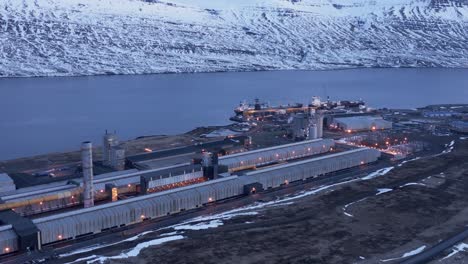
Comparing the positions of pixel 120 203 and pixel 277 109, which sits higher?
pixel 277 109

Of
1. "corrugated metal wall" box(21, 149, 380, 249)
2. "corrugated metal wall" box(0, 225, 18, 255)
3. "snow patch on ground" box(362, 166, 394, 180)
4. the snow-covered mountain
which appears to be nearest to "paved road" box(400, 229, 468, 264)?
"snow patch on ground" box(362, 166, 394, 180)

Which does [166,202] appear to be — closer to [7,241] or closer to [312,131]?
[7,241]

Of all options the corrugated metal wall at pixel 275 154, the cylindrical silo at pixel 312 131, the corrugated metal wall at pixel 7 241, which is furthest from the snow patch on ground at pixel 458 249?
the cylindrical silo at pixel 312 131

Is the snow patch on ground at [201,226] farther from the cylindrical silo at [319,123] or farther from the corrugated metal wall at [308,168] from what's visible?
the cylindrical silo at [319,123]

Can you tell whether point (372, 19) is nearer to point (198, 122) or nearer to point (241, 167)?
point (198, 122)

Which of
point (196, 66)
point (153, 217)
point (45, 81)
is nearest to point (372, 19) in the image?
point (196, 66)

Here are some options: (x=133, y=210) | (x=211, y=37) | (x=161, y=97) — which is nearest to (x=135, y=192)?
(x=133, y=210)
